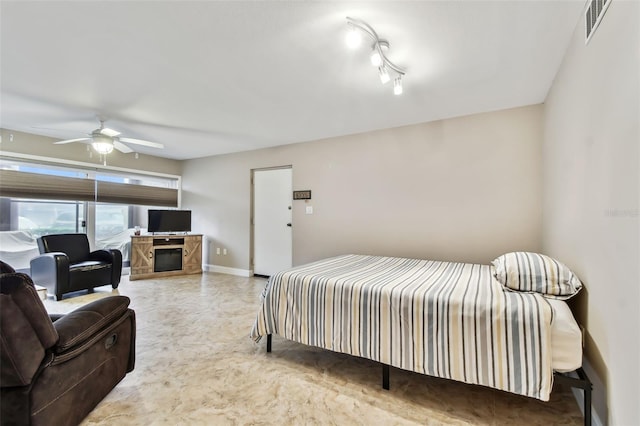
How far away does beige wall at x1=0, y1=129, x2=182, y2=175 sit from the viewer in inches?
151

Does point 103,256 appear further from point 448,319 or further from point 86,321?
point 448,319

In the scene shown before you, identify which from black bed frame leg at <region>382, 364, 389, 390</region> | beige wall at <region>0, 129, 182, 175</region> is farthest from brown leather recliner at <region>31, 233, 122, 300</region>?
black bed frame leg at <region>382, 364, 389, 390</region>

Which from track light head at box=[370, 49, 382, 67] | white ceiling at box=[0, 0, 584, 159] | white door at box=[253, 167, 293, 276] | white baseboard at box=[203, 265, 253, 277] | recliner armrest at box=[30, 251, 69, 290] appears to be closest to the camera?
white ceiling at box=[0, 0, 584, 159]

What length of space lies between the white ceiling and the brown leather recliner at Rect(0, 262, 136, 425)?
1540 mm

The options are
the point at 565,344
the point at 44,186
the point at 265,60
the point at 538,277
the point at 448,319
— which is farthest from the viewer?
the point at 44,186

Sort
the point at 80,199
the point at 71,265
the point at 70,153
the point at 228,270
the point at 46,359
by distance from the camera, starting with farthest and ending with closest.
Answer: the point at 228,270
the point at 80,199
the point at 70,153
the point at 71,265
the point at 46,359

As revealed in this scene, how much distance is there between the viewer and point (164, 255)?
5.06 metres

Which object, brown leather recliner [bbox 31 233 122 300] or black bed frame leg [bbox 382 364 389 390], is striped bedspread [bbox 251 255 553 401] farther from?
brown leather recliner [bbox 31 233 122 300]

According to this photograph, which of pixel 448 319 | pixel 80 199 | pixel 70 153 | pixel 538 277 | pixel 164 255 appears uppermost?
pixel 70 153

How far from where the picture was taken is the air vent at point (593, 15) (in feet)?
4.36

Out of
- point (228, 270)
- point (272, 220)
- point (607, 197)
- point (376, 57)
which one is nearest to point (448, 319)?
point (607, 197)

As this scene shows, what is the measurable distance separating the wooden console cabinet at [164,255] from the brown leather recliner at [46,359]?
3436mm

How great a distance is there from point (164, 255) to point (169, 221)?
65 centimetres

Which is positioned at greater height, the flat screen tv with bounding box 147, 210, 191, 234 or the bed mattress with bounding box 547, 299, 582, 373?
the flat screen tv with bounding box 147, 210, 191, 234
